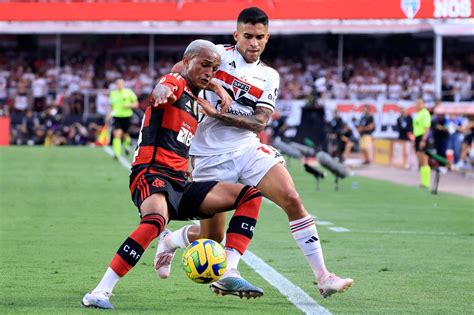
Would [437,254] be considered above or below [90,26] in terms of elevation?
below

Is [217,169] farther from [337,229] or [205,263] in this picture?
[337,229]

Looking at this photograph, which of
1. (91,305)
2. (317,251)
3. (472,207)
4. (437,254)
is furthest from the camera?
(472,207)

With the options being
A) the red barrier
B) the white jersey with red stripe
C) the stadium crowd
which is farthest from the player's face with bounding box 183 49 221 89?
the red barrier

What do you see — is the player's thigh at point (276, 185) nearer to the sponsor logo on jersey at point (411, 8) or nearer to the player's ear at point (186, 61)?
the player's ear at point (186, 61)

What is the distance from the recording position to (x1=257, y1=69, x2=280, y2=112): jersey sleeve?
8633 millimetres

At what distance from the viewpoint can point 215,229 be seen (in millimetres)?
8477

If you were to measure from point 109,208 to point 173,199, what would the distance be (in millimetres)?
9067

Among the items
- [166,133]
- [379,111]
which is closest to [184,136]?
[166,133]

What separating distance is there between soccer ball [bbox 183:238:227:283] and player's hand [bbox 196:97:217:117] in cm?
97

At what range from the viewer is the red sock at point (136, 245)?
7242 millimetres

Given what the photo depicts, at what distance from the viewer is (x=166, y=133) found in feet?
25.1

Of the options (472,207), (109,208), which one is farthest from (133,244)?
(472,207)

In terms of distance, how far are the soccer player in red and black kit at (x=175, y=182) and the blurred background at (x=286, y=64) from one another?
2578 cm

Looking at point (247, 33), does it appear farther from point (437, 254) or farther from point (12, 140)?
point (12, 140)
